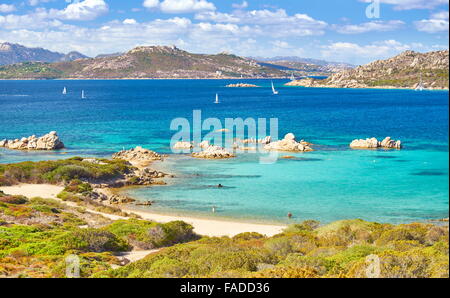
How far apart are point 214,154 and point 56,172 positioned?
16.8 meters

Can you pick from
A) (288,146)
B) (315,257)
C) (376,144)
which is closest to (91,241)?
(315,257)

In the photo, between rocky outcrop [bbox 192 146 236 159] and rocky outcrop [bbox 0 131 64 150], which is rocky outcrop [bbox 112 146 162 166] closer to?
rocky outcrop [bbox 192 146 236 159]

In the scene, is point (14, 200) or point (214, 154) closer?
point (14, 200)

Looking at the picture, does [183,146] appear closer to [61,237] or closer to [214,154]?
[214,154]

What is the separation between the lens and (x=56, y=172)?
35.8 metres

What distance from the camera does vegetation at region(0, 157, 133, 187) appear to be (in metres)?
35.2

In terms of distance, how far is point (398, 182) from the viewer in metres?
35.8

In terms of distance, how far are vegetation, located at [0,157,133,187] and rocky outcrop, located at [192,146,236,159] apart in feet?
33.3

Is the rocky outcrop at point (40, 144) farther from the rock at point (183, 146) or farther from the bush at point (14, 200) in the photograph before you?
the bush at point (14, 200)
